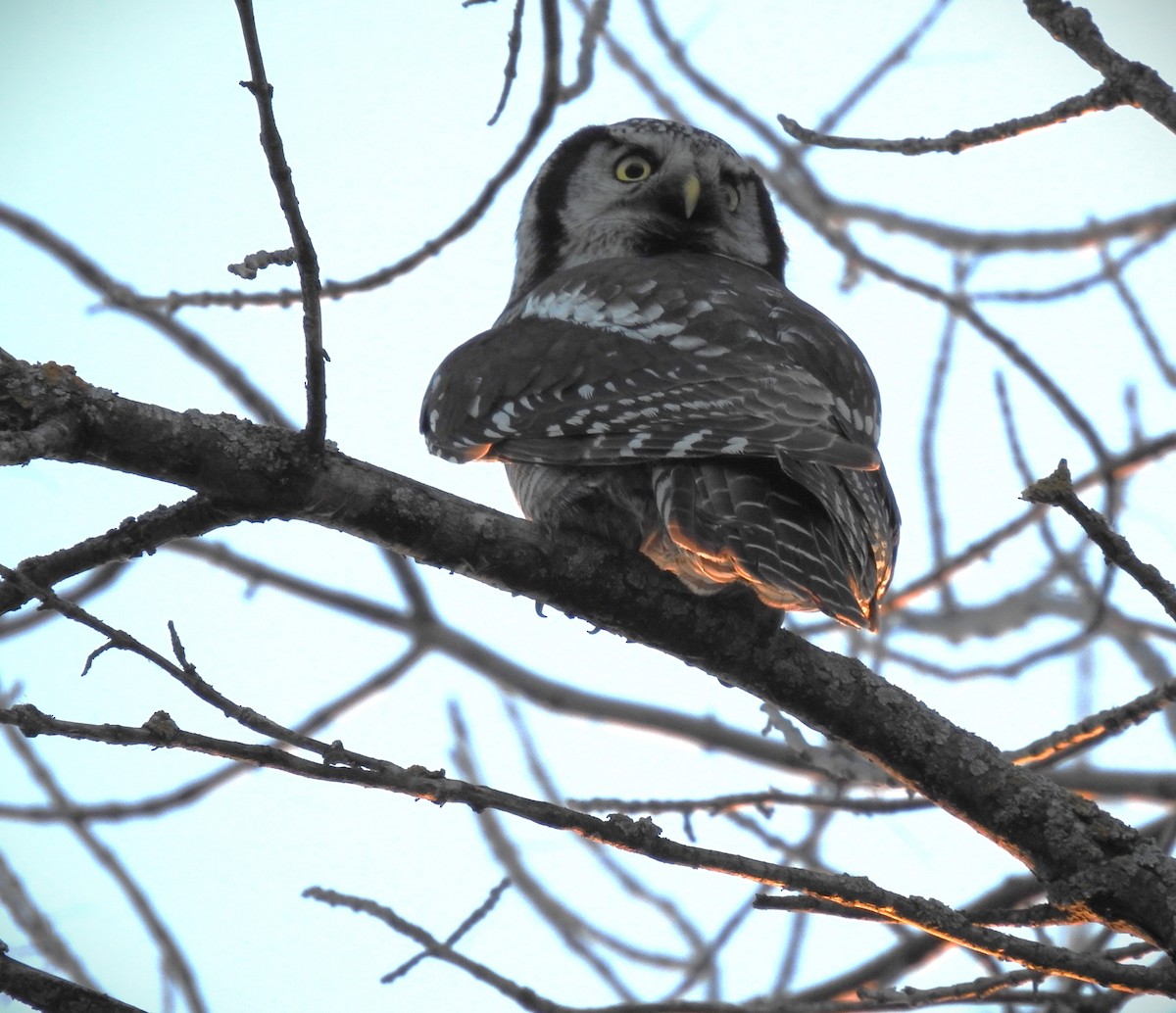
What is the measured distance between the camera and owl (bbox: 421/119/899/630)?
10.7ft

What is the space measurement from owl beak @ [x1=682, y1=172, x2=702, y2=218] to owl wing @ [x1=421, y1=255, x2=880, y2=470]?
0.80m

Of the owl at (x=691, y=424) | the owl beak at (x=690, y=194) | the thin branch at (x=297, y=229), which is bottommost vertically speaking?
the thin branch at (x=297, y=229)

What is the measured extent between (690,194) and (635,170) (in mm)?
430

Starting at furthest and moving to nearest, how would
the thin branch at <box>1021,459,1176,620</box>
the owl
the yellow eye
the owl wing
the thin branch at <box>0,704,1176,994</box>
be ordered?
the yellow eye, the owl wing, the owl, the thin branch at <box>1021,459,1176,620</box>, the thin branch at <box>0,704,1176,994</box>

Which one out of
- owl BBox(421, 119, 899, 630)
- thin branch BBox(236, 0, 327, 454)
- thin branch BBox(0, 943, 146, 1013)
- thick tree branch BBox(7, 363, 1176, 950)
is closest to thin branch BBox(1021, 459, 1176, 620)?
owl BBox(421, 119, 899, 630)

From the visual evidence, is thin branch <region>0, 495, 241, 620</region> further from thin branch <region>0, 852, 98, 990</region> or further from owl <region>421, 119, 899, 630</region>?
thin branch <region>0, 852, 98, 990</region>

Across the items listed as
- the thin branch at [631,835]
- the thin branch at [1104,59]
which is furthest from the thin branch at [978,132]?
the thin branch at [631,835]

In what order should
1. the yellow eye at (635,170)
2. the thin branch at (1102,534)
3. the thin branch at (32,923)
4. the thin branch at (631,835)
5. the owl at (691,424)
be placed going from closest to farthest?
the thin branch at (631,835), the thin branch at (1102,534), the owl at (691,424), the thin branch at (32,923), the yellow eye at (635,170)

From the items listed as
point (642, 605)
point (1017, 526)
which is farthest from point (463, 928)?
point (1017, 526)

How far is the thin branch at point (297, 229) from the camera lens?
8.02ft

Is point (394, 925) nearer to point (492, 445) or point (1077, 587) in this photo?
point (492, 445)

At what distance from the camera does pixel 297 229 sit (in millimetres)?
2562

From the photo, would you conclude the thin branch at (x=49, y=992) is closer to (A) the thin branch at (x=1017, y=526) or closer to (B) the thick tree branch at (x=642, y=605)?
(B) the thick tree branch at (x=642, y=605)

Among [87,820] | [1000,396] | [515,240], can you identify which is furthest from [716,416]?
[515,240]
